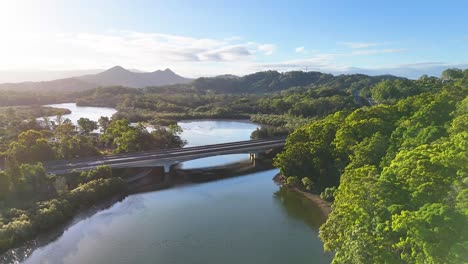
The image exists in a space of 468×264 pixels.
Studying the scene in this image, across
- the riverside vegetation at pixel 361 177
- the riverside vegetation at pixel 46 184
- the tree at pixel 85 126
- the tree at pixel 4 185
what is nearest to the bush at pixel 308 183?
the riverside vegetation at pixel 361 177

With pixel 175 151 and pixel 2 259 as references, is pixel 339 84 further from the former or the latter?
pixel 2 259

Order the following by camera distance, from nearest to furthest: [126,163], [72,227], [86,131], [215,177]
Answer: [72,227], [126,163], [215,177], [86,131]

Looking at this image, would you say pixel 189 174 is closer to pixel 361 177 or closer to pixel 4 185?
pixel 4 185

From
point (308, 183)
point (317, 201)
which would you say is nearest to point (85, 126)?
point (308, 183)

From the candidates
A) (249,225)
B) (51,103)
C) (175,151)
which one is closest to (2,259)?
(249,225)

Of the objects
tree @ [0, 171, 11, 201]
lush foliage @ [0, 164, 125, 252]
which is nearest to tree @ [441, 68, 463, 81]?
lush foliage @ [0, 164, 125, 252]
